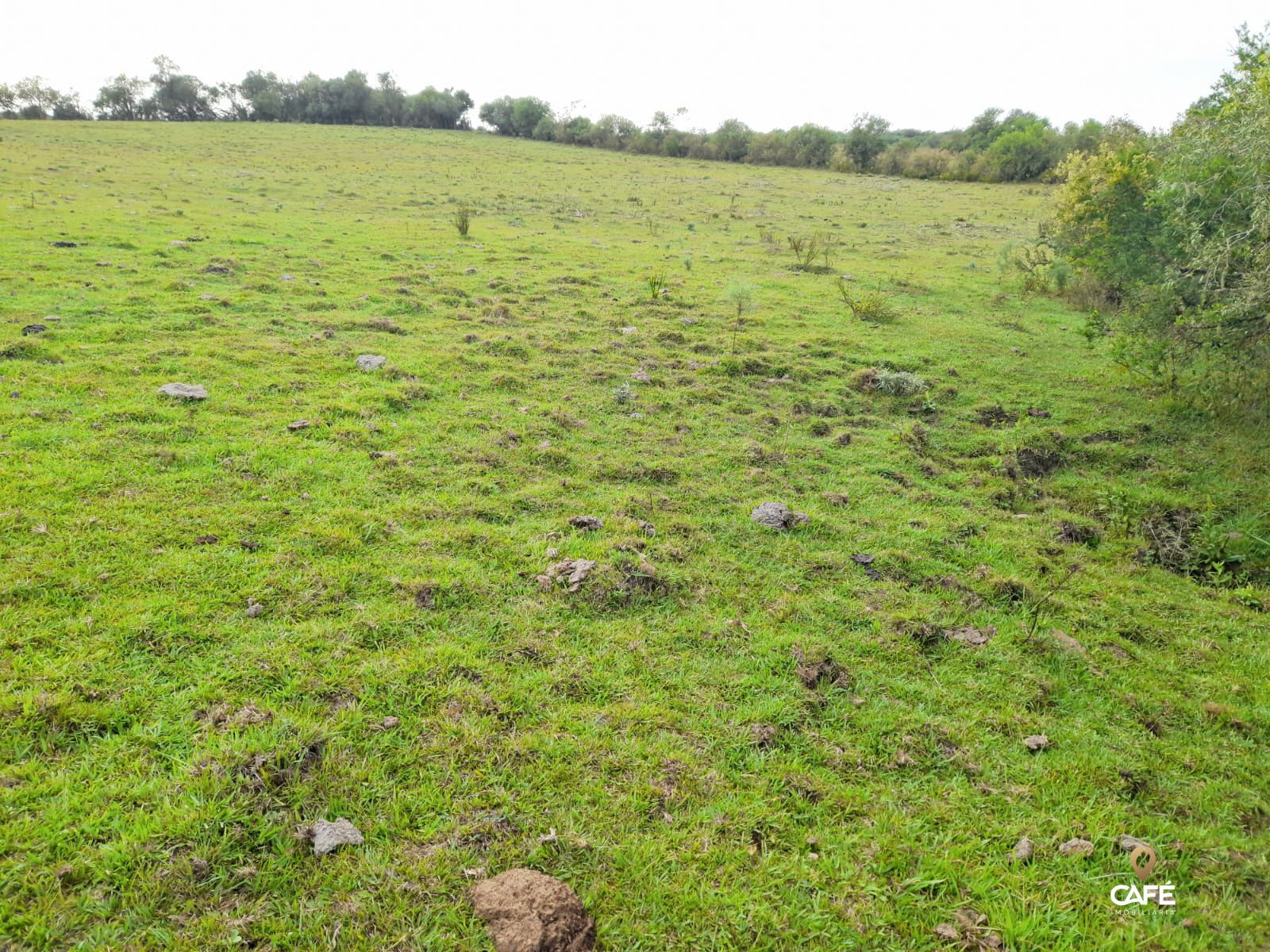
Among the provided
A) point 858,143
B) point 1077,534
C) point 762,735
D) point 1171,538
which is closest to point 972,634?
point 762,735

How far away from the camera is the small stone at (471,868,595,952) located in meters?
3.10

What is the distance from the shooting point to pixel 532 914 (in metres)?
3.17

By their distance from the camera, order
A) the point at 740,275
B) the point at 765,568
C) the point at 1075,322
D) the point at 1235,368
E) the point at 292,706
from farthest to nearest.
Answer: the point at 740,275 → the point at 1075,322 → the point at 1235,368 → the point at 765,568 → the point at 292,706

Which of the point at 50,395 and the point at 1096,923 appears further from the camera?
the point at 50,395

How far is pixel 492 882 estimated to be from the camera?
336cm

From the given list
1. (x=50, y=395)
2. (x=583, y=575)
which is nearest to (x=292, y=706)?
(x=583, y=575)

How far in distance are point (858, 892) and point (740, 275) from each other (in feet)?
63.6

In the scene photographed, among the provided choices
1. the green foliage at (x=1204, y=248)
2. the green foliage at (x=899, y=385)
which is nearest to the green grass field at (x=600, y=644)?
the green foliage at (x=899, y=385)

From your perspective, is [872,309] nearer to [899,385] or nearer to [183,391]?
[899,385]

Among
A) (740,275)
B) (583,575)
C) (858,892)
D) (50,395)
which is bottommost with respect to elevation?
(858,892)

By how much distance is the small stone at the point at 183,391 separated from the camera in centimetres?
866

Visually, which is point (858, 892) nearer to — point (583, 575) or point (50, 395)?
point (583, 575)

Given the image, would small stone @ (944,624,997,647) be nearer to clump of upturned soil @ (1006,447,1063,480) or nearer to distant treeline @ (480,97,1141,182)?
clump of upturned soil @ (1006,447,1063,480)

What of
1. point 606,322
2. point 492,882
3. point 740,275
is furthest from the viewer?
point 740,275
